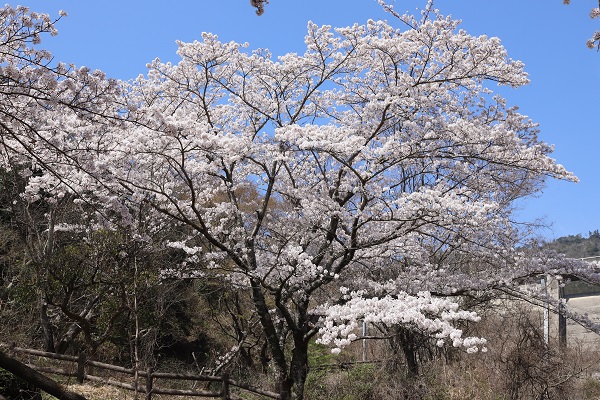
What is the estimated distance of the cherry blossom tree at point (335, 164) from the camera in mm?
7016

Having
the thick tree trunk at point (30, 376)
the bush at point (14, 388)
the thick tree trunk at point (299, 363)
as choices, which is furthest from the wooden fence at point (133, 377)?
the thick tree trunk at point (30, 376)

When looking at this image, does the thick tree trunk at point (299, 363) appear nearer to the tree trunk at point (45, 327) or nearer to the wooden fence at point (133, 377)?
the wooden fence at point (133, 377)

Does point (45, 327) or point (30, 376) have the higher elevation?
point (45, 327)

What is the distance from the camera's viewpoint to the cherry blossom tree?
7.02 meters

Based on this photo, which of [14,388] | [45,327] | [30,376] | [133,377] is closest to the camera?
[30,376]

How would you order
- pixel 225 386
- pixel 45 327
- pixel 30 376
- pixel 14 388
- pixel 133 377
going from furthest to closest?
pixel 45 327, pixel 225 386, pixel 133 377, pixel 14 388, pixel 30 376

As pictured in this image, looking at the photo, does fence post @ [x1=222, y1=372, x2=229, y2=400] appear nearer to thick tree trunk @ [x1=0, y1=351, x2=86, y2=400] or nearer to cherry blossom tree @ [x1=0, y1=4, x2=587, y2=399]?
cherry blossom tree @ [x1=0, y1=4, x2=587, y2=399]

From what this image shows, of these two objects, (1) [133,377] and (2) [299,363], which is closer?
(1) [133,377]

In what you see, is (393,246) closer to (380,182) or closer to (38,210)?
(380,182)

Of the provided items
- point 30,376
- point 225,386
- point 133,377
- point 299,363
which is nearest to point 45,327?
point 133,377

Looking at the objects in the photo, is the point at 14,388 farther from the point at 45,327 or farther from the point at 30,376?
the point at 45,327

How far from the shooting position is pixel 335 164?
8422 mm

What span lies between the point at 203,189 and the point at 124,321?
343 centimetres

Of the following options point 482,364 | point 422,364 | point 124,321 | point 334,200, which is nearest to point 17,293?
point 124,321
